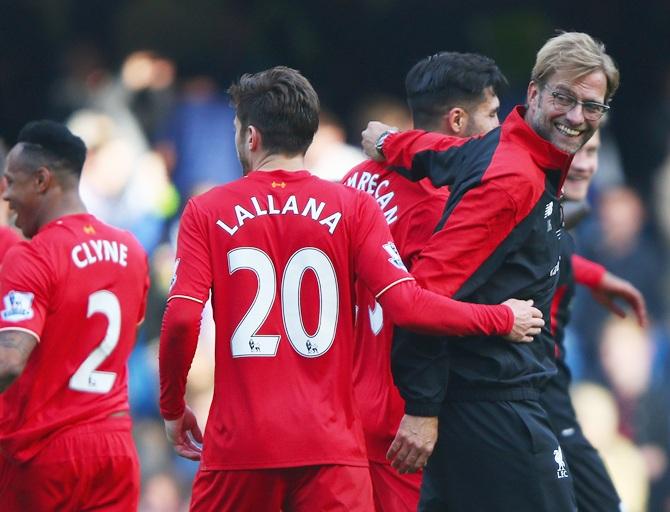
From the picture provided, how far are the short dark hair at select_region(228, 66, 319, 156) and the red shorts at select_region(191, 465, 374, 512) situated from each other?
3.71 feet

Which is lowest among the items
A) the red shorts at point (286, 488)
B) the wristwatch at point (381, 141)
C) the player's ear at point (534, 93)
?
the red shorts at point (286, 488)

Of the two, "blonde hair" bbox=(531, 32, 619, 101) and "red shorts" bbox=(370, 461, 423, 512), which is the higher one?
"blonde hair" bbox=(531, 32, 619, 101)

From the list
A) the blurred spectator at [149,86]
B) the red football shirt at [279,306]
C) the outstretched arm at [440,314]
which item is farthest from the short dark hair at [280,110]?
the blurred spectator at [149,86]

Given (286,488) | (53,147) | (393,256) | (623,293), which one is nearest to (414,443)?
(286,488)

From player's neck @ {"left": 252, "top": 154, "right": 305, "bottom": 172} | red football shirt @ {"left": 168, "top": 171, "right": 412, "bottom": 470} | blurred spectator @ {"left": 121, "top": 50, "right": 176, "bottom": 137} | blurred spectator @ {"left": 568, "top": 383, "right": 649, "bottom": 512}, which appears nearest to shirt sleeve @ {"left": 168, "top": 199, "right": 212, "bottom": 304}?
red football shirt @ {"left": 168, "top": 171, "right": 412, "bottom": 470}

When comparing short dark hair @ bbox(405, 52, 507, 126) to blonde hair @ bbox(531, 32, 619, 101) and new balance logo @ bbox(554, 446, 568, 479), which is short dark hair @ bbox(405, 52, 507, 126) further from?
new balance logo @ bbox(554, 446, 568, 479)

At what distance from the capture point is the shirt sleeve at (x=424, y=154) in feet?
16.0

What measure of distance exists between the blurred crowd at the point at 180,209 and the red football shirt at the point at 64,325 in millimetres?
4785

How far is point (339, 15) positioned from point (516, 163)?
692 cm

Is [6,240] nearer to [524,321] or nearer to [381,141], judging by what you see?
[381,141]

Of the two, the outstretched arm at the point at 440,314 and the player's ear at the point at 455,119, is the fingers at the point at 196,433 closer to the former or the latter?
the outstretched arm at the point at 440,314

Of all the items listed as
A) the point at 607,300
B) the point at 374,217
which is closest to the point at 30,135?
the point at 374,217

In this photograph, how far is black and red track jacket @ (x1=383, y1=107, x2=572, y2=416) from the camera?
179 inches

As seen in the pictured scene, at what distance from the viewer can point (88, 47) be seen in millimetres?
11422
